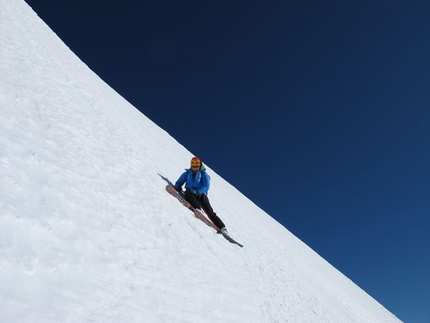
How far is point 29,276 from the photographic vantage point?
1.91 metres

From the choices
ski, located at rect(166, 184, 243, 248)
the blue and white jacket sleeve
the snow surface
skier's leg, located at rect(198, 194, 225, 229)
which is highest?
the blue and white jacket sleeve

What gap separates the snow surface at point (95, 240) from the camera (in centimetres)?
204

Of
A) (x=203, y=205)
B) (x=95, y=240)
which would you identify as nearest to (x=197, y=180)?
(x=203, y=205)

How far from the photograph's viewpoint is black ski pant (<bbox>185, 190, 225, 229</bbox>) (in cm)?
580

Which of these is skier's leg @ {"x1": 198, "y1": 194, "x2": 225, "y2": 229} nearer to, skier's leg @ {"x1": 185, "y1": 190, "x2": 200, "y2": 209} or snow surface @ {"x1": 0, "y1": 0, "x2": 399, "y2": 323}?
skier's leg @ {"x1": 185, "y1": 190, "x2": 200, "y2": 209}

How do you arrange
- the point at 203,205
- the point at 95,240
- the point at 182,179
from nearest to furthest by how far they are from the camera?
1. the point at 95,240
2. the point at 203,205
3. the point at 182,179

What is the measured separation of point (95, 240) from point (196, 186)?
3726 millimetres

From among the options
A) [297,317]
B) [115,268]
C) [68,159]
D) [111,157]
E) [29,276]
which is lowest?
[29,276]

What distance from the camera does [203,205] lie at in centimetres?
611

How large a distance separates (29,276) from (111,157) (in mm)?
3077

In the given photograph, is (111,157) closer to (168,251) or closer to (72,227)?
(168,251)

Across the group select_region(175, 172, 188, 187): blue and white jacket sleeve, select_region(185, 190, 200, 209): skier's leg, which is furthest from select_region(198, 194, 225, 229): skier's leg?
select_region(175, 172, 188, 187): blue and white jacket sleeve

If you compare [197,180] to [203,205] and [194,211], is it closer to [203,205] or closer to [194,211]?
[203,205]

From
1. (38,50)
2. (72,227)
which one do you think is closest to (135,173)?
(72,227)
